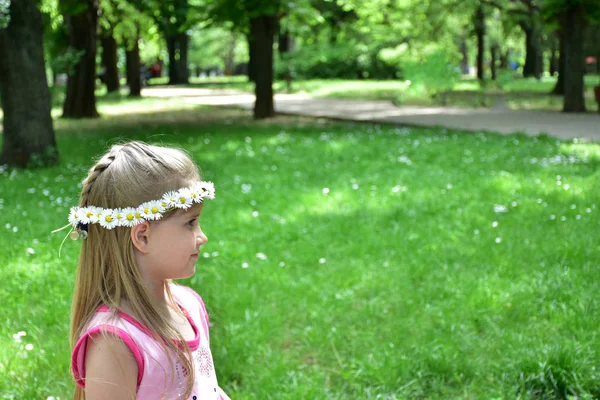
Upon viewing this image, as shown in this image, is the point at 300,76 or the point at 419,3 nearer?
the point at 419,3

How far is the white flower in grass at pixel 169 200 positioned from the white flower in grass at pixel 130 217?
77mm

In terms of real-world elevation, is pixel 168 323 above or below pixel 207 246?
above

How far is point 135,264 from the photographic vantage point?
6.54 feet

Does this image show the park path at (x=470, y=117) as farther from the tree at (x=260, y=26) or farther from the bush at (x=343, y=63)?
the bush at (x=343, y=63)

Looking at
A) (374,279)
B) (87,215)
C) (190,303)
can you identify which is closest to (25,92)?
(374,279)

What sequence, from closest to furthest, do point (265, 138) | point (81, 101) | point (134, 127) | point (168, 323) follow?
1. point (168, 323)
2. point (265, 138)
3. point (134, 127)
4. point (81, 101)

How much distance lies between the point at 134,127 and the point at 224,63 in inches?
2744

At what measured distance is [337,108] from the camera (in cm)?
2158

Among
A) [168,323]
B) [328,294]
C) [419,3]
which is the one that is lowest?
[328,294]

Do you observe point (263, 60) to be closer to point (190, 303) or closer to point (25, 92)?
point (25, 92)

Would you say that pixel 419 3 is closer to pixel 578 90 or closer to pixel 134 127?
pixel 578 90

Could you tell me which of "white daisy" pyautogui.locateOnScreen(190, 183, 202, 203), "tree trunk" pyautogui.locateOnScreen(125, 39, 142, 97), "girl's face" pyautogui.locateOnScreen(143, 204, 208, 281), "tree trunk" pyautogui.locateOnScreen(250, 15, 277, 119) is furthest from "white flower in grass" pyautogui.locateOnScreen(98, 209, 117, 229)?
"tree trunk" pyautogui.locateOnScreen(125, 39, 142, 97)

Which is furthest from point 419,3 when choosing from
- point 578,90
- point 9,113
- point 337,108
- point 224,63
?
point 224,63

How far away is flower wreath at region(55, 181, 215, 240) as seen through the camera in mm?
1917
